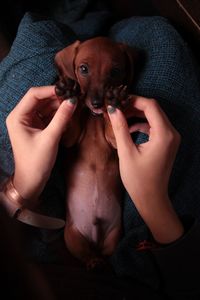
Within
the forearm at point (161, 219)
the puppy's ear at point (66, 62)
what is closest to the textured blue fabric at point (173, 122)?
the forearm at point (161, 219)

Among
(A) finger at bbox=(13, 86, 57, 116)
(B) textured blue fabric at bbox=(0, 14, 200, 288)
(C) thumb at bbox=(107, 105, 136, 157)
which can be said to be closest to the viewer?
(C) thumb at bbox=(107, 105, 136, 157)

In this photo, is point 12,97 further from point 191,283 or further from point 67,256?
point 191,283

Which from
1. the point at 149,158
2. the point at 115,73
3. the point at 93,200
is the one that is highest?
the point at 115,73

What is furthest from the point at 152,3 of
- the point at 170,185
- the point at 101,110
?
the point at 170,185

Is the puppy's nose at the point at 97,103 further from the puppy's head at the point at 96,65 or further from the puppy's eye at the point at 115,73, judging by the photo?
the puppy's eye at the point at 115,73

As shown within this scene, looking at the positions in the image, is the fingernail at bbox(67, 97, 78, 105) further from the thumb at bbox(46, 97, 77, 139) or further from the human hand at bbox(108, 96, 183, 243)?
the human hand at bbox(108, 96, 183, 243)

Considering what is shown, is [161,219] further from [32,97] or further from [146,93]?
[32,97]

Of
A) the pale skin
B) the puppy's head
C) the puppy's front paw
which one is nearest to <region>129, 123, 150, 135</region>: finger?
the pale skin

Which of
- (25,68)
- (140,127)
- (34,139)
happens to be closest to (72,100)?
(34,139)
